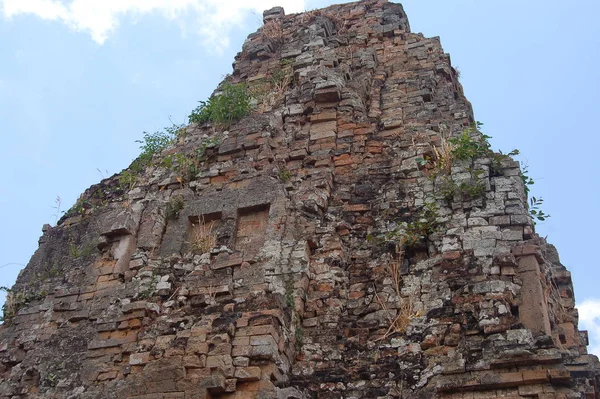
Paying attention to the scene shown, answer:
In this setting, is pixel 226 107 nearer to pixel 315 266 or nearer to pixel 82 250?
pixel 82 250

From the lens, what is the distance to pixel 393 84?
10.7 metres

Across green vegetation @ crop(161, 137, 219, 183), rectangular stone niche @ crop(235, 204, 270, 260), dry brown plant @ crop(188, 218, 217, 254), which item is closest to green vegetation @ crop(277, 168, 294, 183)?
rectangular stone niche @ crop(235, 204, 270, 260)

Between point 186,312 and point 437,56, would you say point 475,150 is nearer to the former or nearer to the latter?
point 437,56

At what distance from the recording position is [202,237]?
8961 millimetres

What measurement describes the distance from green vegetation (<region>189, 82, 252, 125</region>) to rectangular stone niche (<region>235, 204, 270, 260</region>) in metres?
2.10

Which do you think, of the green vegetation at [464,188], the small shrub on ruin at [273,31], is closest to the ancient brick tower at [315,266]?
the green vegetation at [464,188]

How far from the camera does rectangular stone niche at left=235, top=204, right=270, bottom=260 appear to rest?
8531 millimetres

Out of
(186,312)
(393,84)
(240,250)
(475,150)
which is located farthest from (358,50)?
(186,312)

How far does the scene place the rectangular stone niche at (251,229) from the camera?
853 cm

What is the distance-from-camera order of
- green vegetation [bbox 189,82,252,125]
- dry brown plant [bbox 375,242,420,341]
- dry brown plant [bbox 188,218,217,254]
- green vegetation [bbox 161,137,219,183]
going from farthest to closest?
green vegetation [bbox 189,82,252,125] < green vegetation [bbox 161,137,219,183] < dry brown plant [bbox 188,218,217,254] < dry brown plant [bbox 375,242,420,341]

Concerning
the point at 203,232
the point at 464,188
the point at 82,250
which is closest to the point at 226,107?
the point at 203,232

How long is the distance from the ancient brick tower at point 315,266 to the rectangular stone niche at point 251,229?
0.03m

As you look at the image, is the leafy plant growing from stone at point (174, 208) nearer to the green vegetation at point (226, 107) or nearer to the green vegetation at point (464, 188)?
the green vegetation at point (226, 107)

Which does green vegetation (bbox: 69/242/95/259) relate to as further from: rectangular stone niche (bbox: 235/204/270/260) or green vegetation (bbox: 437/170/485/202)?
green vegetation (bbox: 437/170/485/202)
